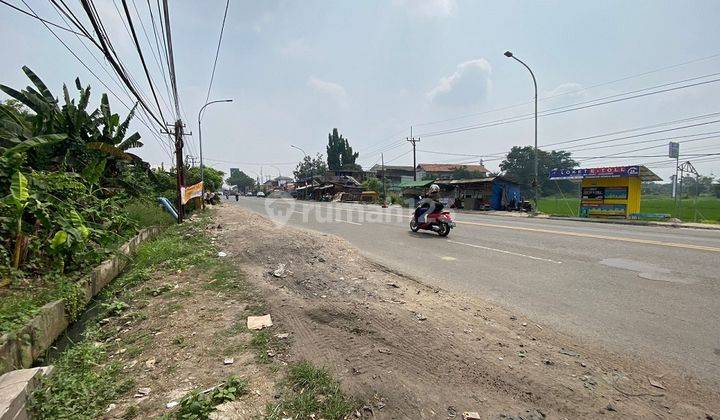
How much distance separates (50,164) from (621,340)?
1423 centimetres

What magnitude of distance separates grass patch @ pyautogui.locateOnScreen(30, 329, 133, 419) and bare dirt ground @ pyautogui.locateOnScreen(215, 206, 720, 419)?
0.36 meters

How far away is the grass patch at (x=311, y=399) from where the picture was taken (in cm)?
247

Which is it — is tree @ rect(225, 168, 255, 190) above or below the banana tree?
above

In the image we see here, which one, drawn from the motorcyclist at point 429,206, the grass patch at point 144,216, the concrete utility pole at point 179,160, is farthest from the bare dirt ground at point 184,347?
the concrete utility pole at point 179,160

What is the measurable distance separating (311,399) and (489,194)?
97.6 ft

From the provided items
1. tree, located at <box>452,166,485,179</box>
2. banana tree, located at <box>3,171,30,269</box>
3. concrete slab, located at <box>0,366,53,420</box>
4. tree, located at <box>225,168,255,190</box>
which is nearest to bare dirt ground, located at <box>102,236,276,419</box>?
concrete slab, located at <box>0,366,53,420</box>

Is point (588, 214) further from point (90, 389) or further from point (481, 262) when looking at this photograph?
point (90, 389)

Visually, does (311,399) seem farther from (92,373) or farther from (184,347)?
(92,373)

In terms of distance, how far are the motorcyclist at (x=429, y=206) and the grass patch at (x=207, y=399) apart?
1032 centimetres

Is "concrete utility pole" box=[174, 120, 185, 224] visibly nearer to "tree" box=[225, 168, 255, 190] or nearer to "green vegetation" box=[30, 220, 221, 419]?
"green vegetation" box=[30, 220, 221, 419]

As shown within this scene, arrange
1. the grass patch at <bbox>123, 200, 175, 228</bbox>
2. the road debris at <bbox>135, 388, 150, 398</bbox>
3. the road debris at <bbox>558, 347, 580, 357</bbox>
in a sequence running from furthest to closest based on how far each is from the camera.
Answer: the grass patch at <bbox>123, 200, 175, 228</bbox>, the road debris at <bbox>558, 347, 580, 357</bbox>, the road debris at <bbox>135, 388, 150, 398</bbox>

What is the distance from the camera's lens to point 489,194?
30.0 metres

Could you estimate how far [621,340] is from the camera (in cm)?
388

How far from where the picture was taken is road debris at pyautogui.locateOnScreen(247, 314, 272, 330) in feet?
12.9
